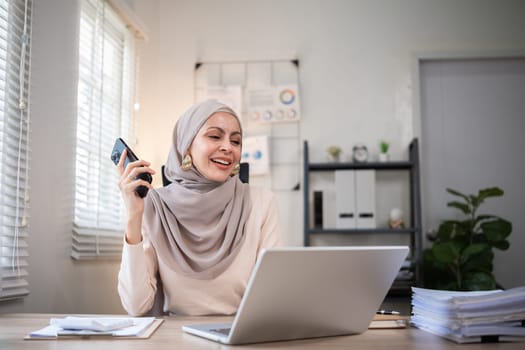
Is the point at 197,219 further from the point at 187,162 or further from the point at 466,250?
the point at 466,250

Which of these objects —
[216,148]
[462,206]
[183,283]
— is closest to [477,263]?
[462,206]

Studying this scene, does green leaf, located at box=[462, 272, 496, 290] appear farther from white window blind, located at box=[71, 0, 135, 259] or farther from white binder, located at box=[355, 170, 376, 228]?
white window blind, located at box=[71, 0, 135, 259]

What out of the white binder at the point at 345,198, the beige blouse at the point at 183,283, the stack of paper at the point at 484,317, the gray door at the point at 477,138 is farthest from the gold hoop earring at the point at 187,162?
the gray door at the point at 477,138

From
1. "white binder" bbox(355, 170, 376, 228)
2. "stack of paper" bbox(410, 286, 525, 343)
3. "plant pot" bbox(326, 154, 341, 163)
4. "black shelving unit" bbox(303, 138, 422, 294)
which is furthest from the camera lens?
"plant pot" bbox(326, 154, 341, 163)

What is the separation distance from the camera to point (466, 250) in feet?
10.0

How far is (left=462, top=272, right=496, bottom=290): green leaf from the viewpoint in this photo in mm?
3023

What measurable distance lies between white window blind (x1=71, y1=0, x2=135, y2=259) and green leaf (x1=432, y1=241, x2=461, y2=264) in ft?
5.64

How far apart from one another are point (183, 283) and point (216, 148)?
1.53 ft

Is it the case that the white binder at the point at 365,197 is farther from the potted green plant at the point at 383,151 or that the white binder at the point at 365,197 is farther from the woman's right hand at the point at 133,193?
the woman's right hand at the point at 133,193

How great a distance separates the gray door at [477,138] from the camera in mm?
3570

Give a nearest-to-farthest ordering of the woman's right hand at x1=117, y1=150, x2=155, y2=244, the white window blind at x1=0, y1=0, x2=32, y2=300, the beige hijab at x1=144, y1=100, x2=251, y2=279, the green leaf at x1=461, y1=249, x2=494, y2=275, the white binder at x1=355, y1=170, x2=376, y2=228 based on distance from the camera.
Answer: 1. the woman's right hand at x1=117, y1=150, x2=155, y2=244
2. the beige hijab at x1=144, y1=100, x2=251, y2=279
3. the white window blind at x1=0, y1=0, x2=32, y2=300
4. the green leaf at x1=461, y1=249, x2=494, y2=275
5. the white binder at x1=355, y1=170, x2=376, y2=228

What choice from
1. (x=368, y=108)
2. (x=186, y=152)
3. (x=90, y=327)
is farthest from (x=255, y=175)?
(x=90, y=327)

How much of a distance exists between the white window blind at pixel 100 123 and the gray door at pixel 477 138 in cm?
195

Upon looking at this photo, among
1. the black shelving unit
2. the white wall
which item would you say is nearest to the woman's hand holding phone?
the white wall
